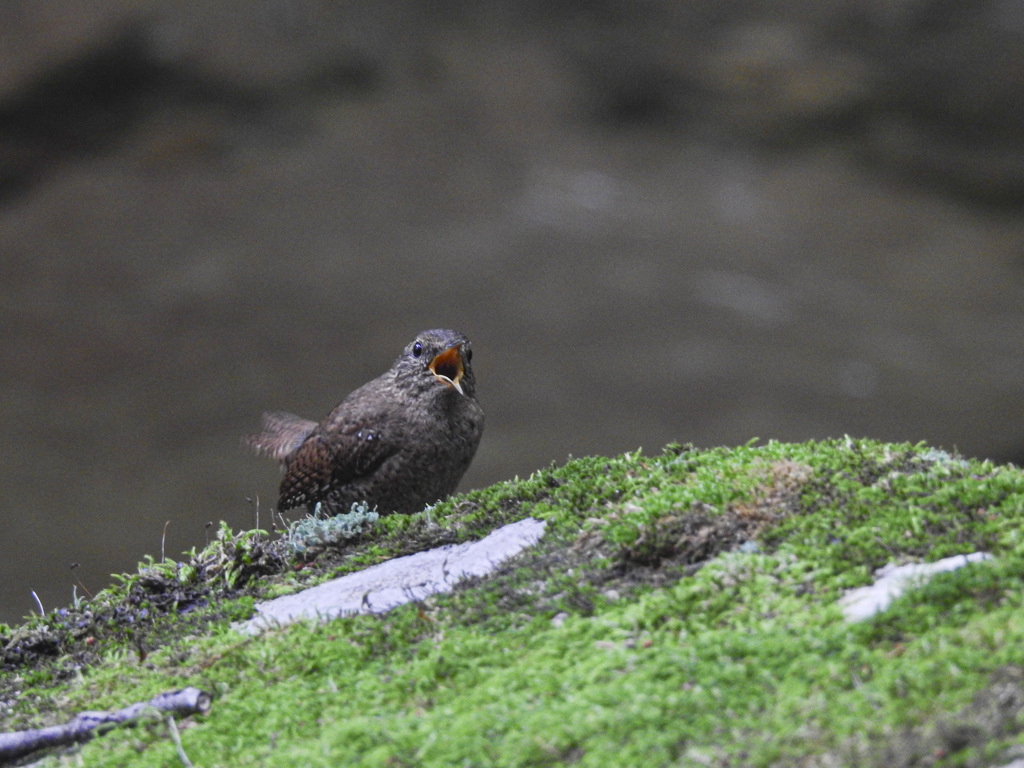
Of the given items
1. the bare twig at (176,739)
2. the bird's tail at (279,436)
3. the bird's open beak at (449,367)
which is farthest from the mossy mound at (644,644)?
the bird's tail at (279,436)

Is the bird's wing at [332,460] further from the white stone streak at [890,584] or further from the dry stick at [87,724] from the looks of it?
the white stone streak at [890,584]

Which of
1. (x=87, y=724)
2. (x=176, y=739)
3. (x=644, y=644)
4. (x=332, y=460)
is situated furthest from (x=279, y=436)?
(x=644, y=644)

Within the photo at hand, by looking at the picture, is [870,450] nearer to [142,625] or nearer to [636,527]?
[636,527]

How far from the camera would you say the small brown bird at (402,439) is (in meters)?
5.80

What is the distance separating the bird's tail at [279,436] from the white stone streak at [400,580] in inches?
123

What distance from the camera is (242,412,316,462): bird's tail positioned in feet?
22.9

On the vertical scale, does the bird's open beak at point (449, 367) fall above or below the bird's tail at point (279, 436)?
above

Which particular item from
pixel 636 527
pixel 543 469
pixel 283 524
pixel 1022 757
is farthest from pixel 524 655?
pixel 283 524

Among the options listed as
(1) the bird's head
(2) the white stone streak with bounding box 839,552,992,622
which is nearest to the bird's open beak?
(1) the bird's head

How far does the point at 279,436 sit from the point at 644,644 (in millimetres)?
4917

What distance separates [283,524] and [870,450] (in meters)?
2.69

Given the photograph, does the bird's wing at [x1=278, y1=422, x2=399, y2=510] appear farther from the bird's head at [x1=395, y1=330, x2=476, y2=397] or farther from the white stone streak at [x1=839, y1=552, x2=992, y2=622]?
the white stone streak at [x1=839, y1=552, x2=992, y2=622]

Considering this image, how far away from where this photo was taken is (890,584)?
268 centimetres

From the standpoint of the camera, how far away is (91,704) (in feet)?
10.7
